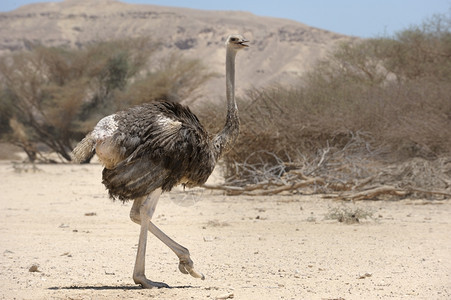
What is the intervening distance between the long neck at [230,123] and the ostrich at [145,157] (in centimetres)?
34

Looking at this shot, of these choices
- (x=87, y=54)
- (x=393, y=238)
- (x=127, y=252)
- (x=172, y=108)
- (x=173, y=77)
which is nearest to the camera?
(x=172, y=108)

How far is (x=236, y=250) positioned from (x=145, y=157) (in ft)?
7.95

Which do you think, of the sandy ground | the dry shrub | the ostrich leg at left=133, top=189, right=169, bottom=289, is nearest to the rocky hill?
the dry shrub

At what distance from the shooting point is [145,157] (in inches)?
209

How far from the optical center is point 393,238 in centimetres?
812

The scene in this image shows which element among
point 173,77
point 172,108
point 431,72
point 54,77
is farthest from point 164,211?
point 54,77

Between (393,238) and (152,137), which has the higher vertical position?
(152,137)

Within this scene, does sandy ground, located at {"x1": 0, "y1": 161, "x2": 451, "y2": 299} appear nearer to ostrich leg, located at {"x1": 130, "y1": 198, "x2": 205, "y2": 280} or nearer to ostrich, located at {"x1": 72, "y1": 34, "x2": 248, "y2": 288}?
ostrich leg, located at {"x1": 130, "y1": 198, "x2": 205, "y2": 280}

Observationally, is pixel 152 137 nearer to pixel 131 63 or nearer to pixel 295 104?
pixel 295 104

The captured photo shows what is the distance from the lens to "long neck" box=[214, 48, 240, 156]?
19.7ft

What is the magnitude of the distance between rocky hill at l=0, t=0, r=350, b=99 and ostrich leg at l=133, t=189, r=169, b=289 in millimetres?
61994

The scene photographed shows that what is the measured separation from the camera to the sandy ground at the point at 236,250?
5.37 meters

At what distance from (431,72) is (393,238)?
37.8 feet

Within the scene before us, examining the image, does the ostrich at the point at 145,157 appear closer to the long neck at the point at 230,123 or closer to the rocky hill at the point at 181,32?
the long neck at the point at 230,123
